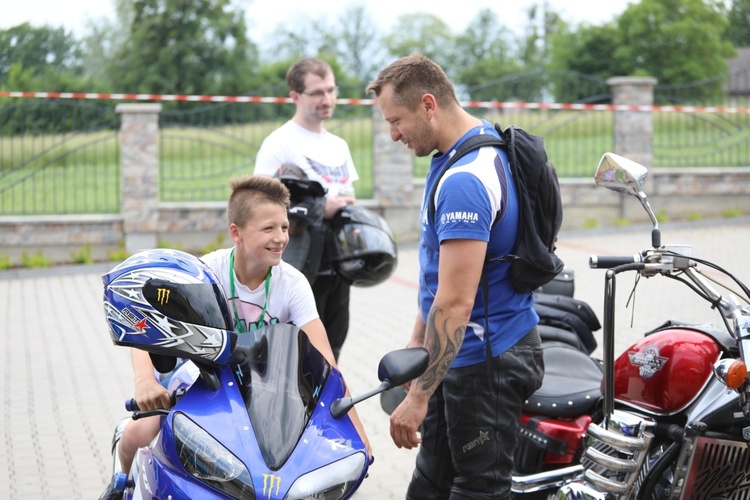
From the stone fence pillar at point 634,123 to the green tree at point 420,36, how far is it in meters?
65.8

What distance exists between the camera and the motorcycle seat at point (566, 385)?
406cm

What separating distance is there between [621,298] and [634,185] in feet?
20.9

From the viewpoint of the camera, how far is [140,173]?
1259 cm

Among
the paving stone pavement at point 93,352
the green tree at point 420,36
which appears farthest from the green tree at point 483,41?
the paving stone pavement at point 93,352

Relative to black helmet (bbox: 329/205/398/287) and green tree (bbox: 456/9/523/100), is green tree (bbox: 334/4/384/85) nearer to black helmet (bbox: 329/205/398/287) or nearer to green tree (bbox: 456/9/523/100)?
green tree (bbox: 456/9/523/100)

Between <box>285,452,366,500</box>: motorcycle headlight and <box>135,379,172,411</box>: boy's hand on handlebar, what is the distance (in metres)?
0.69

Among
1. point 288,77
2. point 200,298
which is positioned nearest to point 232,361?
point 200,298

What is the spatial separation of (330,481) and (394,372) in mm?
359

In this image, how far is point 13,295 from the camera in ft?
34.4

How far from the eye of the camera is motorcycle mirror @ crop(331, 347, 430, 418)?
2.72 metres

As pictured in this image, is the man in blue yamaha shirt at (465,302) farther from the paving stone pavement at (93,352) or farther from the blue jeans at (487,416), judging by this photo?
the paving stone pavement at (93,352)

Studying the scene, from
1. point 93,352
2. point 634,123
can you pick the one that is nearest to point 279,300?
point 93,352

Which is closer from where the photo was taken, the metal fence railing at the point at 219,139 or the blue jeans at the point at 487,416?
the blue jeans at the point at 487,416

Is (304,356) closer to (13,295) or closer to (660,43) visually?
(13,295)
